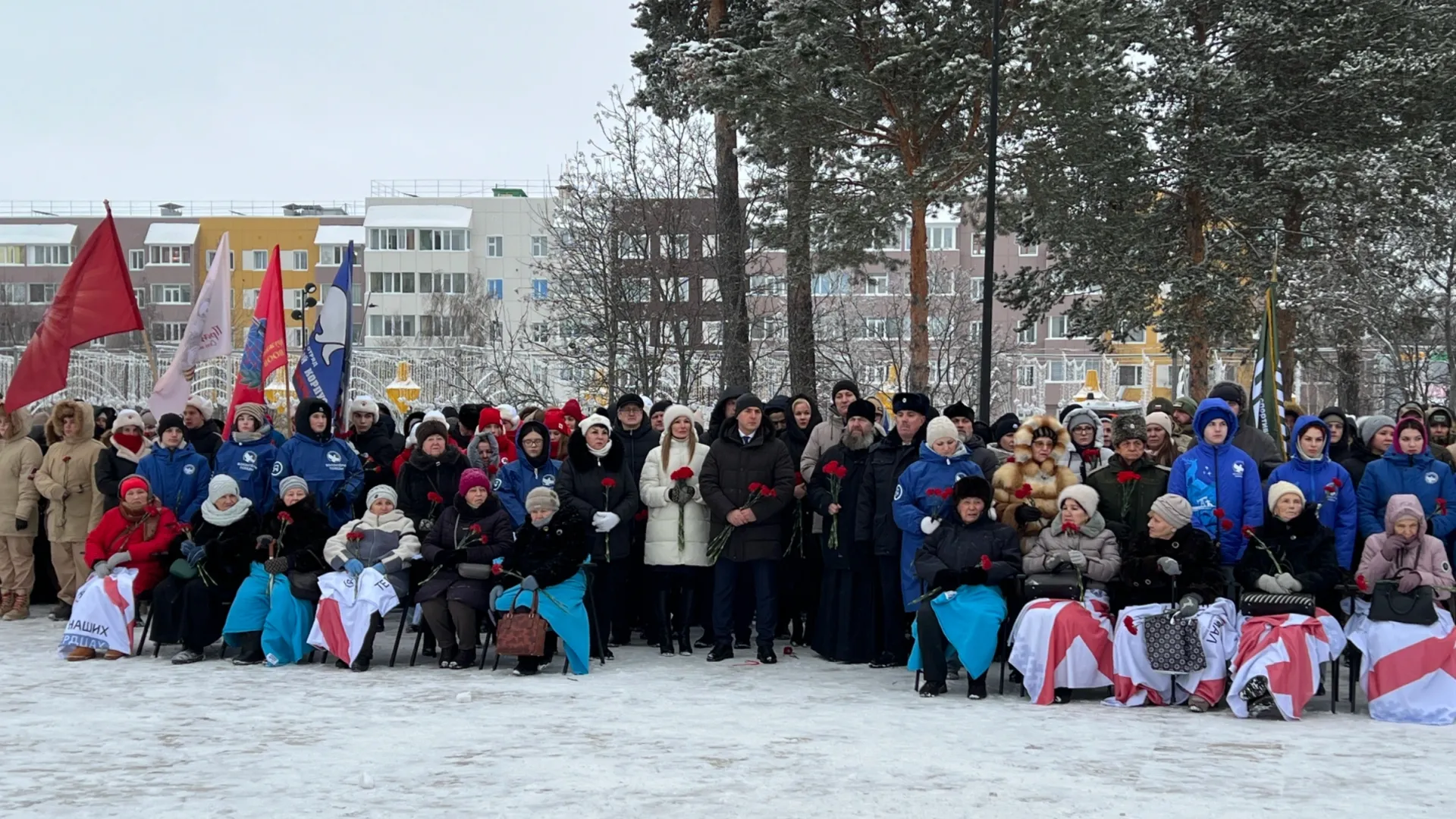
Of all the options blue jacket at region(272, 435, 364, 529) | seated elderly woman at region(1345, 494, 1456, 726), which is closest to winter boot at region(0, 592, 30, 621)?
blue jacket at region(272, 435, 364, 529)

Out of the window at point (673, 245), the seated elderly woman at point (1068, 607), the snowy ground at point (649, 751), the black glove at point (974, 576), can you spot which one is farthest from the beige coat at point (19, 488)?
the window at point (673, 245)

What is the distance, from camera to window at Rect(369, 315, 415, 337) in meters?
80.2

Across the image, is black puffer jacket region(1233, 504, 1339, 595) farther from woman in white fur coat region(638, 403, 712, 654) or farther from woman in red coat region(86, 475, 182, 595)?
woman in red coat region(86, 475, 182, 595)

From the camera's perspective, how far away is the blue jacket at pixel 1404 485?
30.9 ft

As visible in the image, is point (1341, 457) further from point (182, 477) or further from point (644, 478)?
point (182, 477)

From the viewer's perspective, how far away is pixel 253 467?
A: 11.3 m

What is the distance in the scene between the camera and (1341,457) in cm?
1063

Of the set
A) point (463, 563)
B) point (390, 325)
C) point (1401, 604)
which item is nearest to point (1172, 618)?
point (1401, 604)

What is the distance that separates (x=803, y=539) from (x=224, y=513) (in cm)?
433

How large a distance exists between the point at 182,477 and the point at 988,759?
7011 mm

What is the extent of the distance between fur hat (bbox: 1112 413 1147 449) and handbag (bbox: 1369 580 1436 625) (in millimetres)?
1726

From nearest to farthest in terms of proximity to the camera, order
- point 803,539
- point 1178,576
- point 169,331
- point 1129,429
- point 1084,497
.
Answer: point 1178,576 < point 1084,497 < point 1129,429 < point 803,539 < point 169,331

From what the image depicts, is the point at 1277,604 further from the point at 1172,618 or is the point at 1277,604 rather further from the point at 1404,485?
the point at 1404,485

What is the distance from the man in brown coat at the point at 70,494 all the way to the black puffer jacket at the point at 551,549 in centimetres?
418
